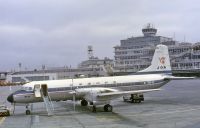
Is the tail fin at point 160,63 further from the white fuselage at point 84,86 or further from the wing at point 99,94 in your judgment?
the wing at point 99,94

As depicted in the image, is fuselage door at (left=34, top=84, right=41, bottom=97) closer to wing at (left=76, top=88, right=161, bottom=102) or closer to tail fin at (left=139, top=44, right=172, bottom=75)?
wing at (left=76, top=88, right=161, bottom=102)

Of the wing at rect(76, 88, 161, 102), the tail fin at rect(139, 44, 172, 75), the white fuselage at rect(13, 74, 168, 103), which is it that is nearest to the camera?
the wing at rect(76, 88, 161, 102)

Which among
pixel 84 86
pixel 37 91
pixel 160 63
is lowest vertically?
pixel 37 91

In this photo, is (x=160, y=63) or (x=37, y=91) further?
(x=160, y=63)

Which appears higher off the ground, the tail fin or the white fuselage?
the tail fin

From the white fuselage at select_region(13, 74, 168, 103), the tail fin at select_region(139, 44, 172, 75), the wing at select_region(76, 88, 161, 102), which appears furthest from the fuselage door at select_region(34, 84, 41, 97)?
the tail fin at select_region(139, 44, 172, 75)

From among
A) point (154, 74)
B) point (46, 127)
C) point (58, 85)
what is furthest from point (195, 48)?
point (46, 127)

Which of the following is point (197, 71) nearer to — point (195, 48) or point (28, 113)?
point (195, 48)

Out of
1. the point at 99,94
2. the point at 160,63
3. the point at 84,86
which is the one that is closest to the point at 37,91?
the point at 84,86

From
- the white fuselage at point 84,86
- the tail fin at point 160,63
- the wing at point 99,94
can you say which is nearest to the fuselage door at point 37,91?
the white fuselage at point 84,86

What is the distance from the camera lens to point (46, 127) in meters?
25.4

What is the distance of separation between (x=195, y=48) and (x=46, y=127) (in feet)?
550

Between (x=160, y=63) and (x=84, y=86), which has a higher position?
(x=160, y=63)

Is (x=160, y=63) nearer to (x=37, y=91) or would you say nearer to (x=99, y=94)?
(x=99, y=94)
